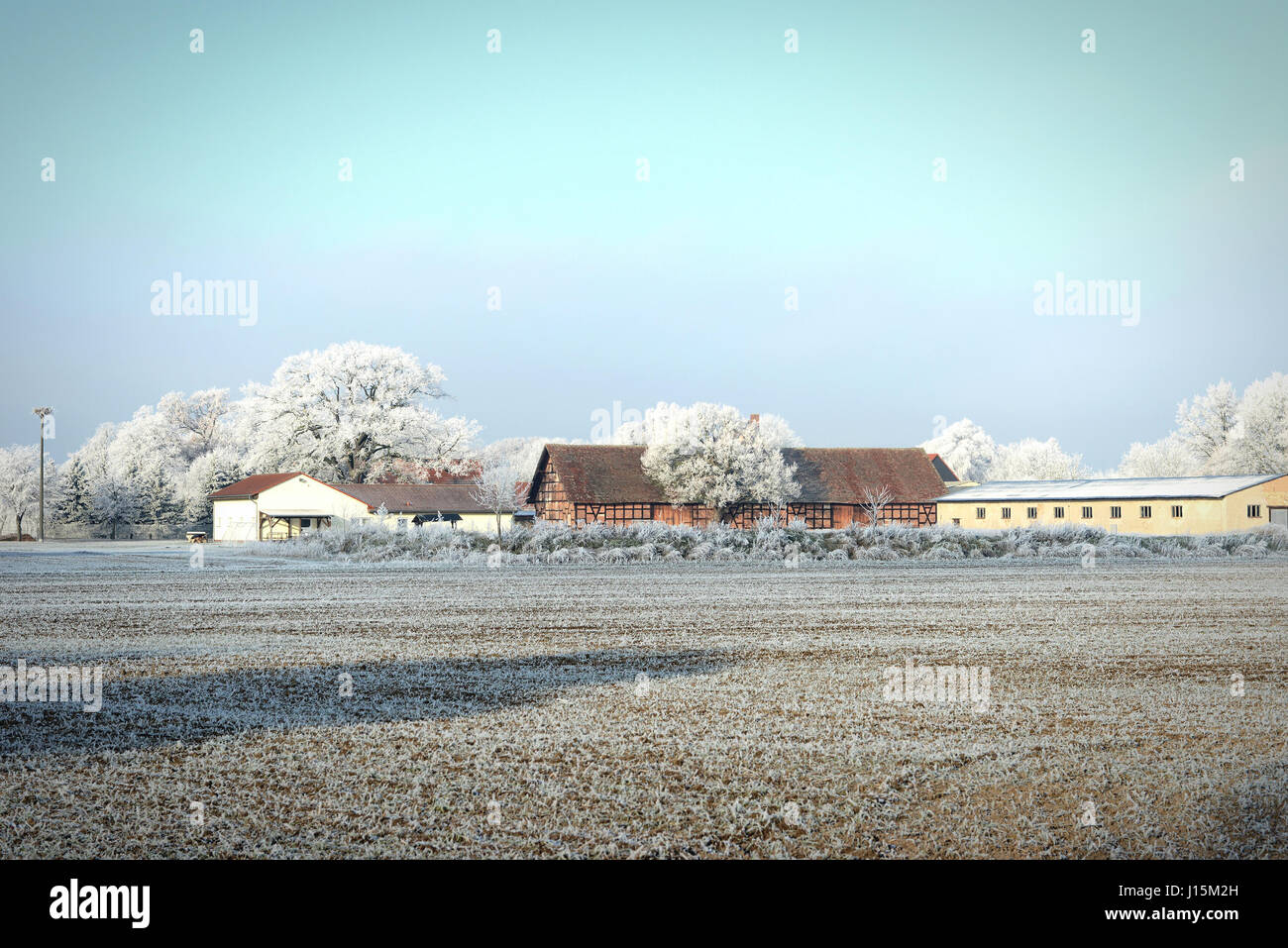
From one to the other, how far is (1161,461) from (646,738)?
315 ft

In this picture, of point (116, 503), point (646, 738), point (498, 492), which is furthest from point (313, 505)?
point (646, 738)

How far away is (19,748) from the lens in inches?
303

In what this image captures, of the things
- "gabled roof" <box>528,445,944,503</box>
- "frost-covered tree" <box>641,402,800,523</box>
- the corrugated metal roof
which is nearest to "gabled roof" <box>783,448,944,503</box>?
"gabled roof" <box>528,445,944,503</box>

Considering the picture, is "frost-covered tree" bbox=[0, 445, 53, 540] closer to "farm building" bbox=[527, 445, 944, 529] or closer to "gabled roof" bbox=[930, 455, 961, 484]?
A: "farm building" bbox=[527, 445, 944, 529]

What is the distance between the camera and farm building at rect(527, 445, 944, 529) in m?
63.0

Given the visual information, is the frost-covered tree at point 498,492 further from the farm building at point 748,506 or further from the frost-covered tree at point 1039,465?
the frost-covered tree at point 1039,465

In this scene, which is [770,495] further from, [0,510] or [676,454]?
[0,510]

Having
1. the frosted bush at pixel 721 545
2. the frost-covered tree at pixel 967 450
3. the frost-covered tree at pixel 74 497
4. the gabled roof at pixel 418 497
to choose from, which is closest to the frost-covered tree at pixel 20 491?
the frost-covered tree at pixel 74 497

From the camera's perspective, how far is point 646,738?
8.04 m

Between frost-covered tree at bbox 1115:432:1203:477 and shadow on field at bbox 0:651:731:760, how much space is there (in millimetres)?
85405

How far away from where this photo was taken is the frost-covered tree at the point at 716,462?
60969 mm

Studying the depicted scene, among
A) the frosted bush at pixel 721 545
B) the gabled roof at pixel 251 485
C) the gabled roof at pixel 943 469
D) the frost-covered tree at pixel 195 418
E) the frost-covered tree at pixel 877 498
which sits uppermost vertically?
the frost-covered tree at pixel 195 418

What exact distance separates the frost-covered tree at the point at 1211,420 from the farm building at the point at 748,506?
94.6 feet

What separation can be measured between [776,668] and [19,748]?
24.1ft
